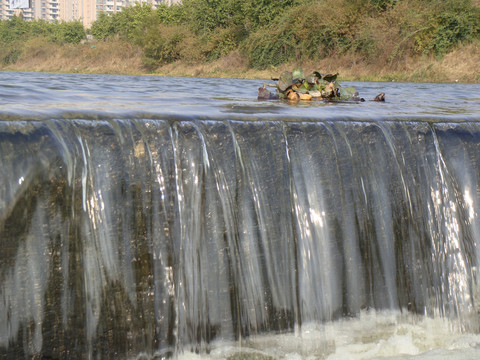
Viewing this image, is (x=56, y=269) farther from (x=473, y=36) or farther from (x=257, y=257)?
(x=473, y=36)

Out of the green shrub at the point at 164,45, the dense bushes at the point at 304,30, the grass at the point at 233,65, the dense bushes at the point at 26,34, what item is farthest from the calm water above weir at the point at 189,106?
the dense bushes at the point at 26,34

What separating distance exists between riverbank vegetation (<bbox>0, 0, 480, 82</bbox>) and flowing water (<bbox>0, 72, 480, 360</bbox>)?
52.5ft

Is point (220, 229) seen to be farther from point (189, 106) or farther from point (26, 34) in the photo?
point (26, 34)

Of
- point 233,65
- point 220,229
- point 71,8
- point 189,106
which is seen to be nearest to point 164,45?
point 233,65

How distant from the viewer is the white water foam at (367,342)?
335cm

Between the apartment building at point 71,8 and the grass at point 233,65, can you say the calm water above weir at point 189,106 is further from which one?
the apartment building at point 71,8

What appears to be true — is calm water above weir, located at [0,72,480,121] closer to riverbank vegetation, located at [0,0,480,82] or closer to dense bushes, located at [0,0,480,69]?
riverbank vegetation, located at [0,0,480,82]

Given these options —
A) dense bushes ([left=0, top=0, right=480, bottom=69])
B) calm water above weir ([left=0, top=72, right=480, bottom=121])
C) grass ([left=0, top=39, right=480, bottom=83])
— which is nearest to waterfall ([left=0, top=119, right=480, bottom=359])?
calm water above weir ([left=0, top=72, right=480, bottom=121])

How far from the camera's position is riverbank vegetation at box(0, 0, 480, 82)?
2139 centimetres

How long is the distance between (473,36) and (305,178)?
1949cm

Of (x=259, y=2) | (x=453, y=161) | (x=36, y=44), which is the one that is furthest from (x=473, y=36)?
(x=36, y=44)

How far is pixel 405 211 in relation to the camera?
12.7 ft

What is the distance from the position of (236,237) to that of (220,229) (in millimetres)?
95

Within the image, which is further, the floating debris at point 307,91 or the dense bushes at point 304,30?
the dense bushes at point 304,30
